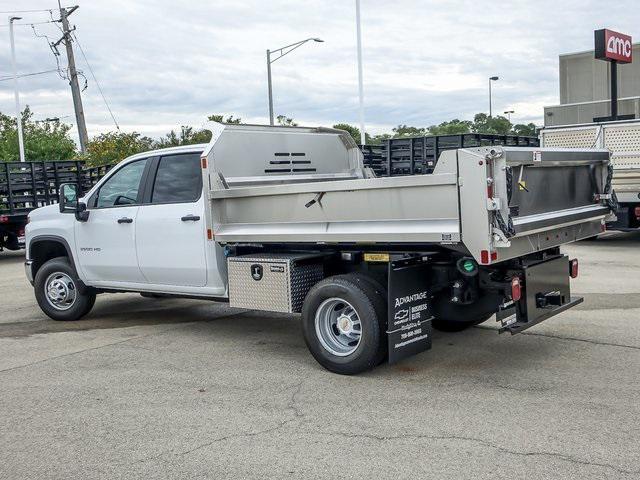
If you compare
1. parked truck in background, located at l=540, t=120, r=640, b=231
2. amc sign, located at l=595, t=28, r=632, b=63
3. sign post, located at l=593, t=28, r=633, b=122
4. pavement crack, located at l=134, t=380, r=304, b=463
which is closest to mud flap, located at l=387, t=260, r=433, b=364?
pavement crack, located at l=134, t=380, r=304, b=463

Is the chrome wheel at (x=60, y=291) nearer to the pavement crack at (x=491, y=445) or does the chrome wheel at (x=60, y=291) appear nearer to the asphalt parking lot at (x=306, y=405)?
the asphalt parking lot at (x=306, y=405)

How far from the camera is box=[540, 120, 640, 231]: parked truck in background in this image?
1412cm

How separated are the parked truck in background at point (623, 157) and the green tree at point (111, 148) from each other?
21.3m

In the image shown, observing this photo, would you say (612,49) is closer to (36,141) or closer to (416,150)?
(416,150)

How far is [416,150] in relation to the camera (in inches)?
776

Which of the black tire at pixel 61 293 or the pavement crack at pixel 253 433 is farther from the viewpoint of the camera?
the black tire at pixel 61 293

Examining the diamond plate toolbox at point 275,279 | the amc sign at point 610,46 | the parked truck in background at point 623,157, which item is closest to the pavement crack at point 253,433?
the diamond plate toolbox at point 275,279

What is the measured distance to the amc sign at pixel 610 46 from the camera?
797 inches

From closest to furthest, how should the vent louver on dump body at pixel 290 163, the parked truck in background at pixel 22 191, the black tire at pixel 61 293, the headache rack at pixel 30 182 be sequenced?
the vent louver on dump body at pixel 290 163, the black tire at pixel 61 293, the parked truck in background at pixel 22 191, the headache rack at pixel 30 182

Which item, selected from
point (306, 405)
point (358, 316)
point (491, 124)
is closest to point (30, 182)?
point (358, 316)

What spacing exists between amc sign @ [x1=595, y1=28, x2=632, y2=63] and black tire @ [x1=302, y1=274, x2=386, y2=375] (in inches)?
661

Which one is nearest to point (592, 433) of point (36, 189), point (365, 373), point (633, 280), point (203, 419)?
A: point (365, 373)

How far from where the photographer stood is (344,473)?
4.27 m

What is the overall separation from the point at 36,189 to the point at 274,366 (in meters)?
13.4
